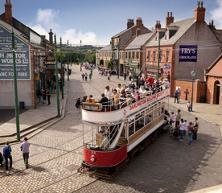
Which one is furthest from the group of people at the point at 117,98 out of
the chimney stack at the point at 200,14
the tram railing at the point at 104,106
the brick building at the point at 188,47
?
the chimney stack at the point at 200,14

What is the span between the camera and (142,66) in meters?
56.7

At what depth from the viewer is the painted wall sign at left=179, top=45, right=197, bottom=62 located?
118ft

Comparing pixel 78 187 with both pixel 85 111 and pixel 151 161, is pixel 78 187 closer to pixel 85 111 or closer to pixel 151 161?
pixel 85 111

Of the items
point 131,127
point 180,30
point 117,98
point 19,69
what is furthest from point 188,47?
point 117,98

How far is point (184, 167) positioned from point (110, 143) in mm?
3971

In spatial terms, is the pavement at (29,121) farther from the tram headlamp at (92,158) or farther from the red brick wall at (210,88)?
the red brick wall at (210,88)

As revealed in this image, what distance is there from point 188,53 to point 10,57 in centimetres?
1957

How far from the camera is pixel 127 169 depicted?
1571 cm

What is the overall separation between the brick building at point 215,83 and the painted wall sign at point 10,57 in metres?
18.9

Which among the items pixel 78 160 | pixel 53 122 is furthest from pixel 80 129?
pixel 78 160

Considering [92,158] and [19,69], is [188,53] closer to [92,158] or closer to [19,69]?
[19,69]

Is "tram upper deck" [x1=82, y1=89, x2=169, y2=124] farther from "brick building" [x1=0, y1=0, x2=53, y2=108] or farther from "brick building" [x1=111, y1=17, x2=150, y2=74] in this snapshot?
"brick building" [x1=111, y1=17, x2=150, y2=74]

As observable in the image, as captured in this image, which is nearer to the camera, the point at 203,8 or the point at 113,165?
the point at 113,165

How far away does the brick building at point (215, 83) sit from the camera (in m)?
34.2
